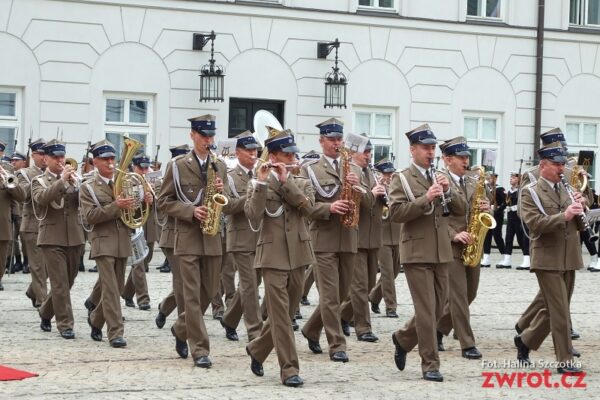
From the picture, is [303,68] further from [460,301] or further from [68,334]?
[460,301]

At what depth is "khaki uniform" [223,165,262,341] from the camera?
14109mm

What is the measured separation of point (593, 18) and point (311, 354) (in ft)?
70.2

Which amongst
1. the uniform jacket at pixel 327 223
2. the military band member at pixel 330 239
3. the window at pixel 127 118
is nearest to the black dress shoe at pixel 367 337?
the military band member at pixel 330 239

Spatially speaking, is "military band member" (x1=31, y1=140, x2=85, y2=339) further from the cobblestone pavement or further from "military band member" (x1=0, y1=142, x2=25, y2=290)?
"military band member" (x1=0, y1=142, x2=25, y2=290)

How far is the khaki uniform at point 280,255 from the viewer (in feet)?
38.0

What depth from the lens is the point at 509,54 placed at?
3167 cm

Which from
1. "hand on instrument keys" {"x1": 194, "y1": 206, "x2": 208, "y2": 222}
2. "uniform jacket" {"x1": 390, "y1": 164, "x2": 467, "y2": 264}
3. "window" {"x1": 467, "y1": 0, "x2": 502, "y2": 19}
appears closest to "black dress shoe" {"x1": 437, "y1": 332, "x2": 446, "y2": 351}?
"uniform jacket" {"x1": 390, "y1": 164, "x2": 467, "y2": 264}

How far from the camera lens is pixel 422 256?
39.8 ft

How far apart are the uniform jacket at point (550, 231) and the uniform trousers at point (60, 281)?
5009 mm

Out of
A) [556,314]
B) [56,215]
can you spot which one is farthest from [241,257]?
[556,314]

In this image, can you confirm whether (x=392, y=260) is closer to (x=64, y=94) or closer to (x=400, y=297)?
(x=400, y=297)

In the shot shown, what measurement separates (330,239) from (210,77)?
14813 millimetres

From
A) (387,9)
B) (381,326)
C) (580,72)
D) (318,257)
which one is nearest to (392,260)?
(381,326)

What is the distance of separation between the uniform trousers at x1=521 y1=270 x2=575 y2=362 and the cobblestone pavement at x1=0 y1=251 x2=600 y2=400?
0.28m
